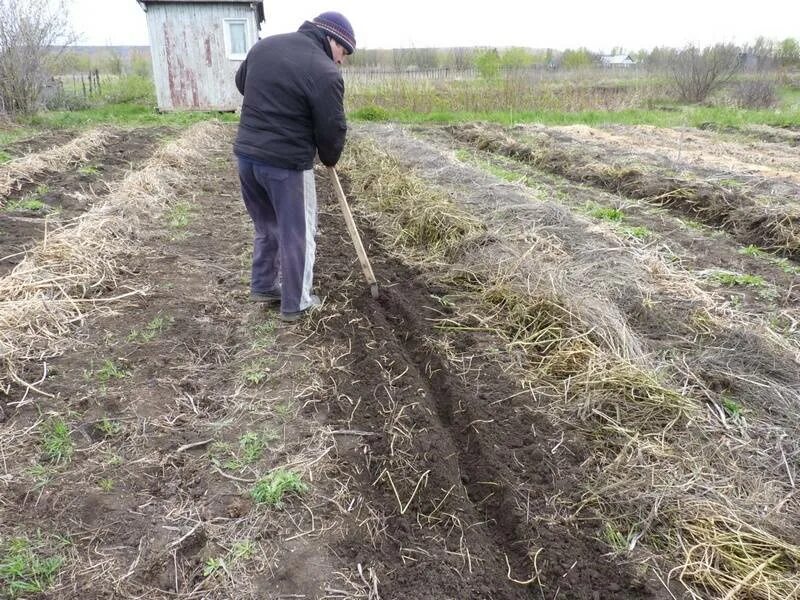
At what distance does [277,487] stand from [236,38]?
61.2 feet

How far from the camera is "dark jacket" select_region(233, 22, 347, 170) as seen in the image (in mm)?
3582

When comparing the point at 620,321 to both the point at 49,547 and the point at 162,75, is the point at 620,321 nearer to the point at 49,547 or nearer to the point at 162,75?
the point at 49,547

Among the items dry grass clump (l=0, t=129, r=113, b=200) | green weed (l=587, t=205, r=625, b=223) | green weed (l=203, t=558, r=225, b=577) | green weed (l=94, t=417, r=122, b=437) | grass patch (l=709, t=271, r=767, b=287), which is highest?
dry grass clump (l=0, t=129, r=113, b=200)

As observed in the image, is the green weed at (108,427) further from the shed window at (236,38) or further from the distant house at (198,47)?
the shed window at (236,38)

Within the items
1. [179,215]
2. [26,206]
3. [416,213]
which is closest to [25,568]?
[416,213]

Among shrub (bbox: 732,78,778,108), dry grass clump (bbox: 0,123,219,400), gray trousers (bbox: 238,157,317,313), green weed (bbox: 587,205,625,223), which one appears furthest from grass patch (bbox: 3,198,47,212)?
shrub (bbox: 732,78,778,108)

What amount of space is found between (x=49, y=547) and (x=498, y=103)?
22064mm

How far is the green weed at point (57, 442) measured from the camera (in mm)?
2734

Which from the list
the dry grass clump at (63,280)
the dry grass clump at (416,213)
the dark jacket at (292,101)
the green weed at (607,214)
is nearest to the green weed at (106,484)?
the dry grass clump at (63,280)

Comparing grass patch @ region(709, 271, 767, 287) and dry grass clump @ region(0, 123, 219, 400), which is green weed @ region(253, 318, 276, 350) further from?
grass patch @ region(709, 271, 767, 287)

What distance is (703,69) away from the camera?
23938 millimetres

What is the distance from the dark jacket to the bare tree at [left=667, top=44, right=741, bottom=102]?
83.4 ft

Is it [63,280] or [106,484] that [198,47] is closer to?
[63,280]

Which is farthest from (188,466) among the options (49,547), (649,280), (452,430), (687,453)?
(649,280)
